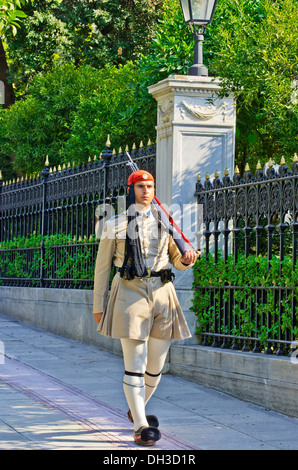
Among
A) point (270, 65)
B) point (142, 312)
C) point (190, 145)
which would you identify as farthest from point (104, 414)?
point (270, 65)

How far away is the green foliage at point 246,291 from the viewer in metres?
7.42

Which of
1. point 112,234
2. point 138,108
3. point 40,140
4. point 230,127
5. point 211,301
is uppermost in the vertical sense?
point 40,140

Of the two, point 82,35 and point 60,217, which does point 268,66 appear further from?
point 82,35

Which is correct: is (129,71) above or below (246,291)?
above

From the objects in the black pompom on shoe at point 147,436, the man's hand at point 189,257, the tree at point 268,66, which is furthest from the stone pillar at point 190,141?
the black pompom on shoe at point 147,436

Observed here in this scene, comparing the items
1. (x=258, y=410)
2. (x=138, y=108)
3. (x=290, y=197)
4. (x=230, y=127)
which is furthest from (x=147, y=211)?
(x=138, y=108)

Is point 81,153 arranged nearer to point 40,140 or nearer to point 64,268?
point 64,268

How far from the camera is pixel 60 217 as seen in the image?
42.8 feet

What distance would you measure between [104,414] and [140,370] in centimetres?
108

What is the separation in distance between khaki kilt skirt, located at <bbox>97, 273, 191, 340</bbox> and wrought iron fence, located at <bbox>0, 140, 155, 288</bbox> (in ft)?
12.3

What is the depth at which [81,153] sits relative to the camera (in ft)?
57.1

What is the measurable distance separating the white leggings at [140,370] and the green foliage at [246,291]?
1561 millimetres

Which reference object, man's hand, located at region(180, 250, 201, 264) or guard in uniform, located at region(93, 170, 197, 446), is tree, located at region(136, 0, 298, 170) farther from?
man's hand, located at region(180, 250, 201, 264)

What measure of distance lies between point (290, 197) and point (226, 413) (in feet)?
6.97
